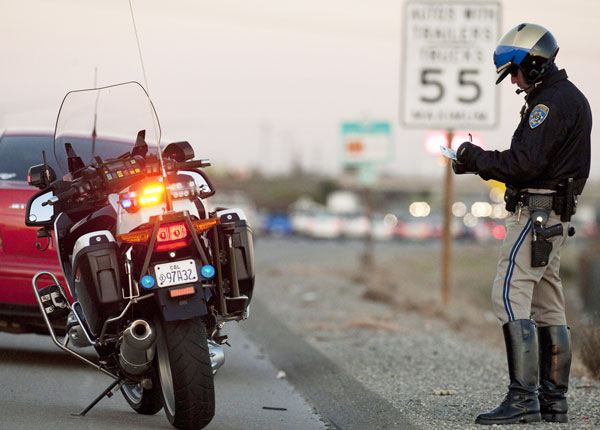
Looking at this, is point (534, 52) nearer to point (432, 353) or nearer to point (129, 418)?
point (129, 418)

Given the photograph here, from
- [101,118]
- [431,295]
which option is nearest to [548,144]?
[101,118]

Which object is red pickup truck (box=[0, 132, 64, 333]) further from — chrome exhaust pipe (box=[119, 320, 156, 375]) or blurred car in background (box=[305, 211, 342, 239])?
blurred car in background (box=[305, 211, 342, 239])

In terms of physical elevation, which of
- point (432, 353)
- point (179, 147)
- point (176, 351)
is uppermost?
point (179, 147)

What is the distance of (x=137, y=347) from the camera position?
710 cm

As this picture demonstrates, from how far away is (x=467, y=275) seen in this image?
44.6 metres

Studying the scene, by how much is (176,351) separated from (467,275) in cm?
3827

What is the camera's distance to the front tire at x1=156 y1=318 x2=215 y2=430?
272 inches

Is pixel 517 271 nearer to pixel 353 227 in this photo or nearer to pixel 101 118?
pixel 101 118

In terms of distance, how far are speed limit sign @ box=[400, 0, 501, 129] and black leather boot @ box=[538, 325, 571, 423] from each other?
31.5 ft

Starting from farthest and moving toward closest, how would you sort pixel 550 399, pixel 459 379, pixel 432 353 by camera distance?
pixel 432 353, pixel 459 379, pixel 550 399

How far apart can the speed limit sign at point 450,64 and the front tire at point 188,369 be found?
10784 millimetres

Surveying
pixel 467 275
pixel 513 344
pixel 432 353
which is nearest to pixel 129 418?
pixel 513 344

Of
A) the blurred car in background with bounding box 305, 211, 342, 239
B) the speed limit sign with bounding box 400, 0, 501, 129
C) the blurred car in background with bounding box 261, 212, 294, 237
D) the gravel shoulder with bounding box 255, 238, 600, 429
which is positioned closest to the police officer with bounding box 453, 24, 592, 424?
the gravel shoulder with bounding box 255, 238, 600, 429

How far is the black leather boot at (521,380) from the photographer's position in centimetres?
755
